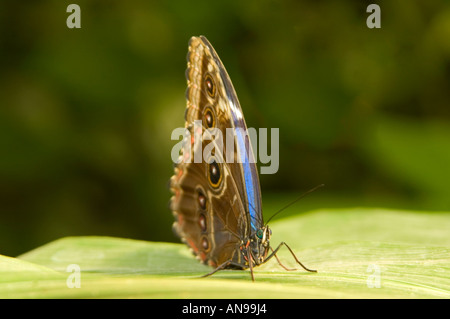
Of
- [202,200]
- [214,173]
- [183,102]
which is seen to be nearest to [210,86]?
[214,173]

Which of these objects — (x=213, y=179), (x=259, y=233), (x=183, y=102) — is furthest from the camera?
(x=183, y=102)

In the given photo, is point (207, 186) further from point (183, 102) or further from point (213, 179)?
point (183, 102)

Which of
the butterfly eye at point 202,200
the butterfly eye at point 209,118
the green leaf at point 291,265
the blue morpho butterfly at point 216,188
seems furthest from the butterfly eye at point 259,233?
the butterfly eye at point 209,118

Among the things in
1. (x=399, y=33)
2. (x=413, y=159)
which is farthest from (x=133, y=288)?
(x=399, y=33)

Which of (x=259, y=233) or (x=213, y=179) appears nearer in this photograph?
(x=259, y=233)

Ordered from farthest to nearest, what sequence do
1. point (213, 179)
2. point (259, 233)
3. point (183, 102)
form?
point (183, 102), point (213, 179), point (259, 233)

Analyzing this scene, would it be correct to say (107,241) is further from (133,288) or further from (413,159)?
(413,159)
